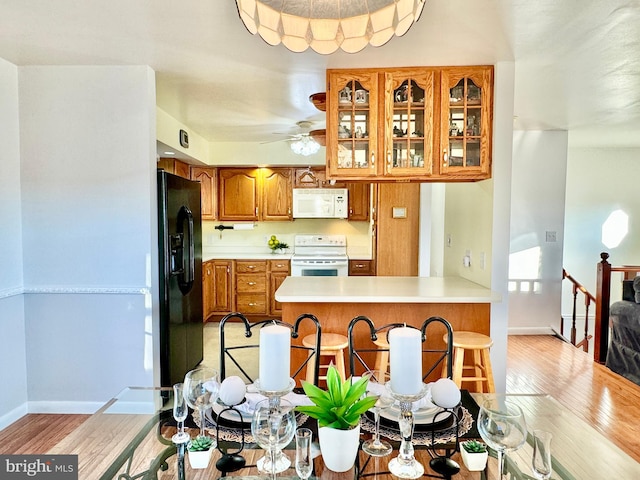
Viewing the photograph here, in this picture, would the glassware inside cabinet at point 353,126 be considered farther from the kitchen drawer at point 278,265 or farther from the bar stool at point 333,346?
the kitchen drawer at point 278,265

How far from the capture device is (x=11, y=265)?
104 inches

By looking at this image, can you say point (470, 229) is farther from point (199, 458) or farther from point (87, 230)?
point (87, 230)

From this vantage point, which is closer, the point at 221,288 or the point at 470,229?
the point at 470,229

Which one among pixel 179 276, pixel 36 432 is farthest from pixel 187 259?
pixel 36 432

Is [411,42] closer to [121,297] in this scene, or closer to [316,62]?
[316,62]

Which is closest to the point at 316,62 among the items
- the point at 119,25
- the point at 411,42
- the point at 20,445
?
the point at 411,42

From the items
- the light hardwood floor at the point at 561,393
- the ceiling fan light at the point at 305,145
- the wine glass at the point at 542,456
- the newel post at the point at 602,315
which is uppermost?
the ceiling fan light at the point at 305,145

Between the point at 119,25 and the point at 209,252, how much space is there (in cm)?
394

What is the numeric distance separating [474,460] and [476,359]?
61.1 inches

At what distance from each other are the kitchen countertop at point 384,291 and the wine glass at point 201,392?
132 cm

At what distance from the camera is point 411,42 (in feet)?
7.57

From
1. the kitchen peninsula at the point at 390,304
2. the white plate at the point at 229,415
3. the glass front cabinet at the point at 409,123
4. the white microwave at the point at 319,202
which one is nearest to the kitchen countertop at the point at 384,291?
the kitchen peninsula at the point at 390,304

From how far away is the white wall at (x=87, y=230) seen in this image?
268 cm

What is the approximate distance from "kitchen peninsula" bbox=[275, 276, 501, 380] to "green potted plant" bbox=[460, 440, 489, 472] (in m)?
1.37
